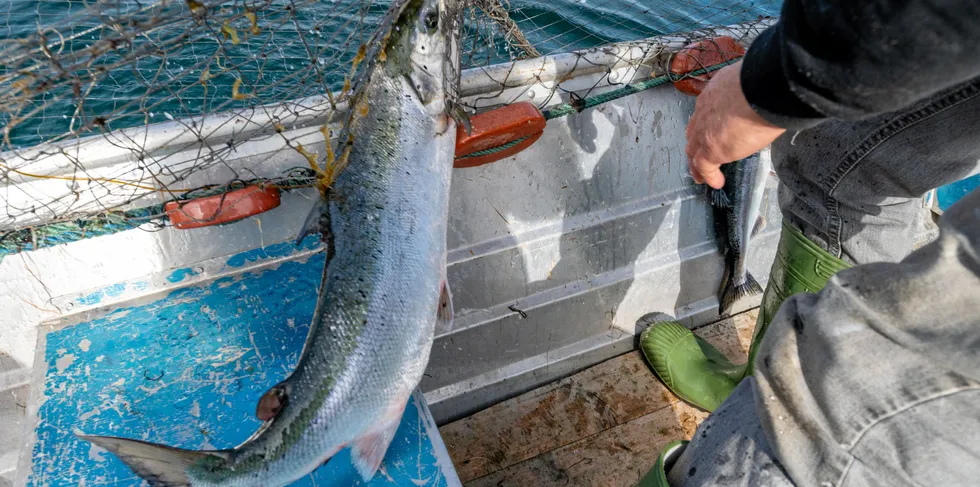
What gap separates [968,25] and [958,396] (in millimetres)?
624

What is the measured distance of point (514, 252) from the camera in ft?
9.37

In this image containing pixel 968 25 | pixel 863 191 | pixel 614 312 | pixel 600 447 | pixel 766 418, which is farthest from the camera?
pixel 614 312

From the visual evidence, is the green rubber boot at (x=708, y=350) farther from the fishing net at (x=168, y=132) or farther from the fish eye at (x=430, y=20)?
the fish eye at (x=430, y=20)

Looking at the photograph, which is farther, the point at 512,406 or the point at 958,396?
the point at 512,406

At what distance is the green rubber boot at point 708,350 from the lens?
7.62 ft

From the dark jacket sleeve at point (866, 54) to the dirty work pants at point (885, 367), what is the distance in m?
0.25

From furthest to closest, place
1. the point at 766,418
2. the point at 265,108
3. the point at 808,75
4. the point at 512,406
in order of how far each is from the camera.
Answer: the point at 512,406 < the point at 265,108 < the point at 766,418 < the point at 808,75

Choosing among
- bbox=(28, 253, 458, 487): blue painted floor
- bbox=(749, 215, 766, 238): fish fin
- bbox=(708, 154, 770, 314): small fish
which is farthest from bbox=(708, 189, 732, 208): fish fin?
bbox=(28, 253, 458, 487): blue painted floor

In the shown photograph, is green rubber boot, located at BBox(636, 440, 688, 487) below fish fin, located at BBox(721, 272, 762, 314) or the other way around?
the other way around

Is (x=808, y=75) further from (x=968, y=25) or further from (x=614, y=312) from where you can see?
(x=614, y=312)

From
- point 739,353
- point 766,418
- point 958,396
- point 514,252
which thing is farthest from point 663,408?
point 958,396

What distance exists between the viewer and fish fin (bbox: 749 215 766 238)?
3398 mm

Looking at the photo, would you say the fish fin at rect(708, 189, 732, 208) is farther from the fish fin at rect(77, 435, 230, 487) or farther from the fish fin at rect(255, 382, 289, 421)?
the fish fin at rect(77, 435, 230, 487)

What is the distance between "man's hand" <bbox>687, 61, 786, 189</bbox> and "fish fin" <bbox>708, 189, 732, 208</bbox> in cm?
161
